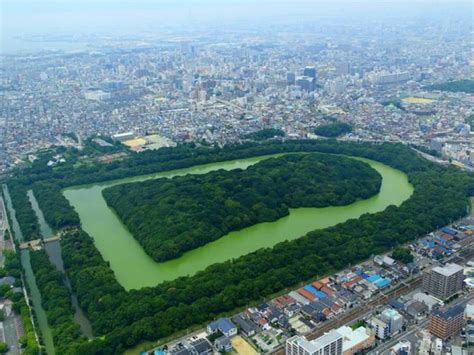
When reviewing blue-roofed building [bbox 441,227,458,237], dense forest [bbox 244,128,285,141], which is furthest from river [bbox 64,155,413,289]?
dense forest [bbox 244,128,285,141]

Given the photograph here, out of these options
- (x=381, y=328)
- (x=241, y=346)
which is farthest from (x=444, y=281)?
(x=241, y=346)

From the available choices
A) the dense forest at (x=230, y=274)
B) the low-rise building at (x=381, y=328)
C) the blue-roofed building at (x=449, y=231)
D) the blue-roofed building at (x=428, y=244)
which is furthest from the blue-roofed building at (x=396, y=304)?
the blue-roofed building at (x=449, y=231)

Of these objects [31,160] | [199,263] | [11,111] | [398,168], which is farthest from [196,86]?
[199,263]

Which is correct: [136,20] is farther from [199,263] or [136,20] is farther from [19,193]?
[199,263]

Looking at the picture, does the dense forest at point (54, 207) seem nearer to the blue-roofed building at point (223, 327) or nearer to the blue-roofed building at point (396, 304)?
the blue-roofed building at point (223, 327)

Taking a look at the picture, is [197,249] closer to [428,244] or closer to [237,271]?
[237,271]

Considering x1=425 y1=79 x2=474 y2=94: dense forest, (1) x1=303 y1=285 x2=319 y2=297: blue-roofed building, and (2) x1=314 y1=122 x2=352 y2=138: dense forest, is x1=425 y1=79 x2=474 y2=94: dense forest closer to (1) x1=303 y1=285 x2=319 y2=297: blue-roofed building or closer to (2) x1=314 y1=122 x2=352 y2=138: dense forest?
(2) x1=314 y1=122 x2=352 y2=138: dense forest
